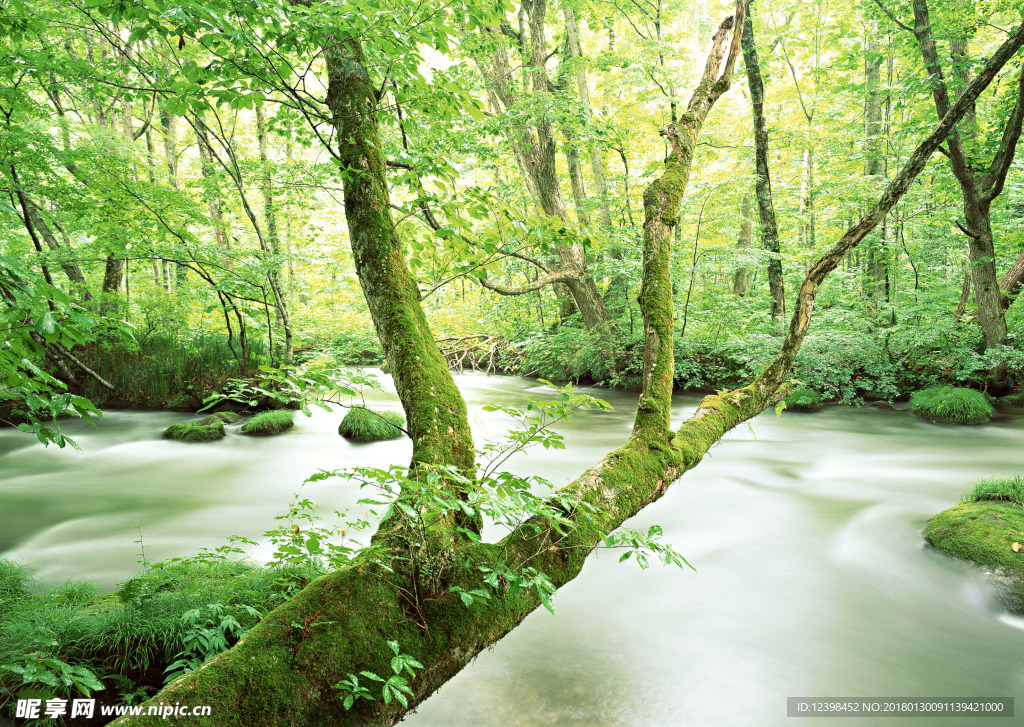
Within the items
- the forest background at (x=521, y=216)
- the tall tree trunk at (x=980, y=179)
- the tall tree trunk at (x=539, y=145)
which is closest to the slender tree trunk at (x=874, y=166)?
the forest background at (x=521, y=216)

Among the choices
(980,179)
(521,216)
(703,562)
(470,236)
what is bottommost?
(703,562)

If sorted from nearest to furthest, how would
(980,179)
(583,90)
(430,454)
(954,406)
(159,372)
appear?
(430,454) < (980,179) < (954,406) < (159,372) < (583,90)

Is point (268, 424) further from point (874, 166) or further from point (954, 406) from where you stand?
point (874, 166)

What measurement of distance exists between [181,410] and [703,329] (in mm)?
10750

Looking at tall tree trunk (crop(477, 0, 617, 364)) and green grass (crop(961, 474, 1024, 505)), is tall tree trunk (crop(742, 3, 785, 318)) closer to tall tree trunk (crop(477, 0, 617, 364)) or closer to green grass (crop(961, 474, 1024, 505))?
tall tree trunk (crop(477, 0, 617, 364))

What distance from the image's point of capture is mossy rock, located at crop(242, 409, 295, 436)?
8.26 meters

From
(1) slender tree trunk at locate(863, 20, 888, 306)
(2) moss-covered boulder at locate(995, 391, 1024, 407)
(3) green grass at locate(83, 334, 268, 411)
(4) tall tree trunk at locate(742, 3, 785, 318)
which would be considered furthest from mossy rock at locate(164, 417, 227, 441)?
(2) moss-covered boulder at locate(995, 391, 1024, 407)

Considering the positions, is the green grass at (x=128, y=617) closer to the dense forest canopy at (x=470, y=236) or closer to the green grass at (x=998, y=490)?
the dense forest canopy at (x=470, y=236)

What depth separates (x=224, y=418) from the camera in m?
8.70

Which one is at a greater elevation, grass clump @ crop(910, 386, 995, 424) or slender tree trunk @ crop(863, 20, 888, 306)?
slender tree trunk @ crop(863, 20, 888, 306)

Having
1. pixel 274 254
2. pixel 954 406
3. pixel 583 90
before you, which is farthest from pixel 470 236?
pixel 583 90

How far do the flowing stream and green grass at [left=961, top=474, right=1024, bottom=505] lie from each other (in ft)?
2.00

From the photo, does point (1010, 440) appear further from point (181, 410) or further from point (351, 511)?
point (181, 410)

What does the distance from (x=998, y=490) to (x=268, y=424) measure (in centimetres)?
893
